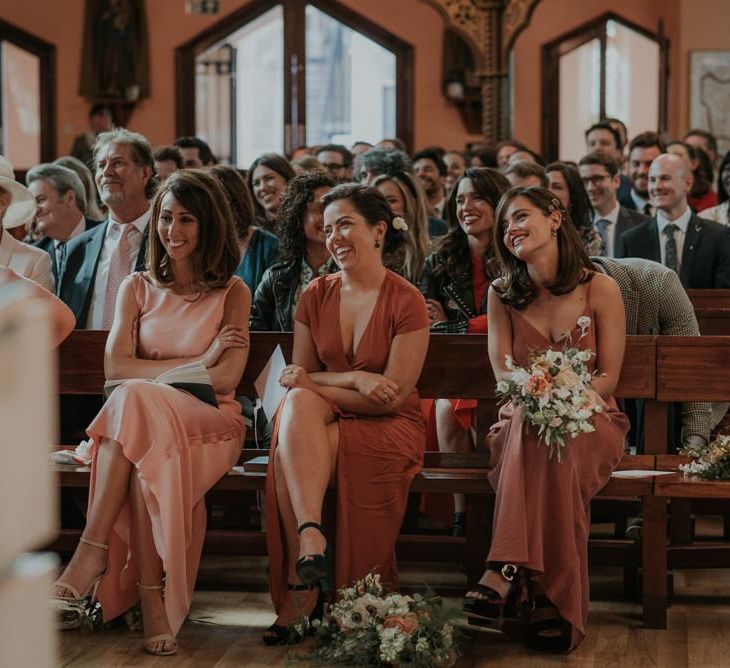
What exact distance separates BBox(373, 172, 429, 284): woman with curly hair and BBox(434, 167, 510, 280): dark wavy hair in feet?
0.58

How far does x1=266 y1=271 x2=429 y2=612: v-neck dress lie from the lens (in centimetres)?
403

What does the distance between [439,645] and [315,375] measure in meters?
0.96

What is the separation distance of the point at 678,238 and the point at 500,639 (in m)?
3.01

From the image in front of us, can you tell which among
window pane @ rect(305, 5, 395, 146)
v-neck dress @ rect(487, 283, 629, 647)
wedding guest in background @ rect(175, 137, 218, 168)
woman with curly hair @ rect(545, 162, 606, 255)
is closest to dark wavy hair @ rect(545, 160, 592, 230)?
woman with curly hair @ rect(545, 162, 606, 255)

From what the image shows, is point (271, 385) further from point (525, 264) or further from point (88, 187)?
point (88, 187)

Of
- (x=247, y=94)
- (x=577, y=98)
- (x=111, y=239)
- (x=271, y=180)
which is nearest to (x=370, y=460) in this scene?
(x=111, y=239)

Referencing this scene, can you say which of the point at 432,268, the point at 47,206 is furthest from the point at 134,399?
the point at 47,206

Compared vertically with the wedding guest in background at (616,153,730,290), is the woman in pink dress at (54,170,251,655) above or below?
below

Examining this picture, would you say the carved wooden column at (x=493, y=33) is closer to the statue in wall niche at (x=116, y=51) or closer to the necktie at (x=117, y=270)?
the statue in wall niche at (x=116, y=51)

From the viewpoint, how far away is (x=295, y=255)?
5262 millimetres

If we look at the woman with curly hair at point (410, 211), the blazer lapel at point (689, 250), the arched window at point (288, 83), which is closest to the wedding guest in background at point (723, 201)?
the blazer lapel at point (689, 250)

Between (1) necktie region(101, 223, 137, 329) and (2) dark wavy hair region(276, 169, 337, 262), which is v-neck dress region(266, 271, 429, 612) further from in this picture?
(1) necktie region(101, 223, 137, 329)

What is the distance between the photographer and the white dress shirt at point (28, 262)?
17.1 feet

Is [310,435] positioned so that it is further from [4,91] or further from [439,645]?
[4,91]
